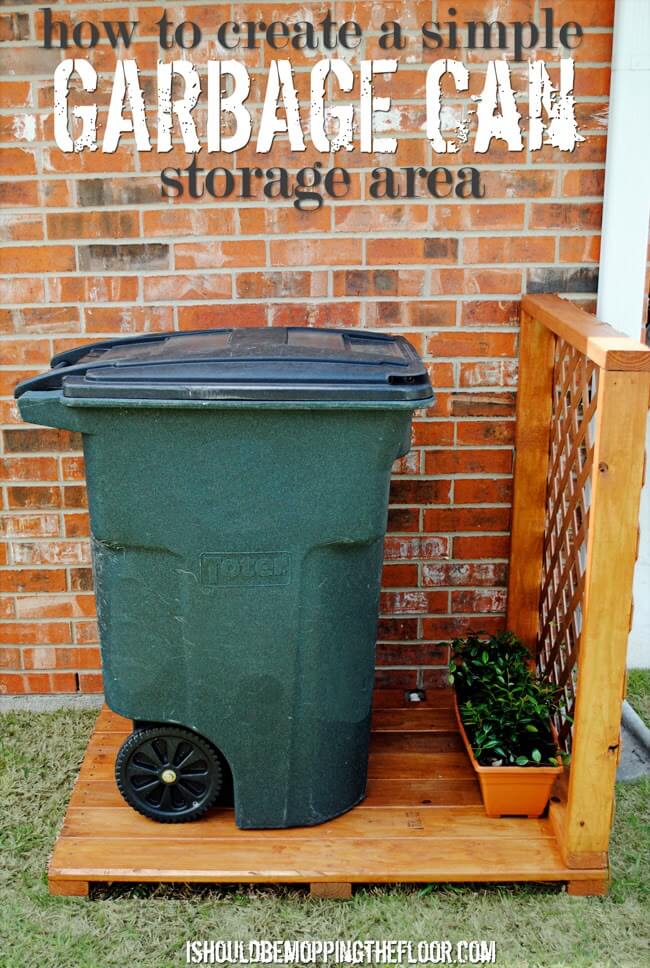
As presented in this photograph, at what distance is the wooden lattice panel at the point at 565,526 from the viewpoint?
2.72 meters

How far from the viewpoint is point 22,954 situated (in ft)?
7.77

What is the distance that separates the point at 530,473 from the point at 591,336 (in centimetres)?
97

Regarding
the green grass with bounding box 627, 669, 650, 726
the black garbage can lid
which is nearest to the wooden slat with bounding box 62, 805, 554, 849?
the green grass with bounding box 627, 669, 650, 726

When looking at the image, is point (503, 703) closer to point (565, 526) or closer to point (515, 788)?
point (515, 788)

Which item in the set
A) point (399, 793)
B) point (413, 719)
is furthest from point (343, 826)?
point (413, 719)

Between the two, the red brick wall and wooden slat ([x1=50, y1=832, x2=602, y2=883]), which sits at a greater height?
the red brick wall

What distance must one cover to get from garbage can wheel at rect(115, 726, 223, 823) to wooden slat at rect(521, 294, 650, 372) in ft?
4.63

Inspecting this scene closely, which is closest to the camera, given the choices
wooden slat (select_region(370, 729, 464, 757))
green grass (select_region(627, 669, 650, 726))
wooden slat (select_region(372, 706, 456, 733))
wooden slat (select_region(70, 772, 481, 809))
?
wooden slat (select_region(70, 772, 481, 809))

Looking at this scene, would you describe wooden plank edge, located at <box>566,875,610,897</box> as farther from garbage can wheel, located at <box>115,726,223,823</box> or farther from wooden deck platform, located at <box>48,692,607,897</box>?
garbage can wheel, located at <box>115,726,223,823</box>

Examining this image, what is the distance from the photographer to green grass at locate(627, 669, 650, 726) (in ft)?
11.3

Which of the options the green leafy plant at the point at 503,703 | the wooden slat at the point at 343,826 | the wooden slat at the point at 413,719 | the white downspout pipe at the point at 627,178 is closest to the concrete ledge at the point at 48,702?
the wooden slat at the point at 343,826

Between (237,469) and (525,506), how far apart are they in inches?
47.9

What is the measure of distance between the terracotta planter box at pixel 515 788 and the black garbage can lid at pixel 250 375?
104 cm

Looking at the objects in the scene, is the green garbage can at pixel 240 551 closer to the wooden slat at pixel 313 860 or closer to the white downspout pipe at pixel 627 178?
the wooden slat at pixel 313 860
